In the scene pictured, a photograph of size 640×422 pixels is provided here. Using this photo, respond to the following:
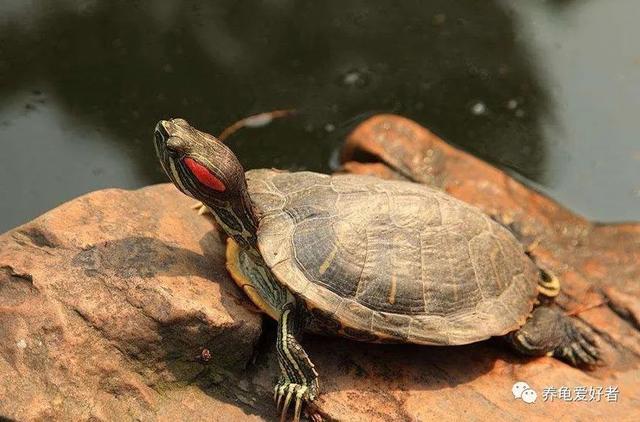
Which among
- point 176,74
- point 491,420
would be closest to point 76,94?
point 176,74

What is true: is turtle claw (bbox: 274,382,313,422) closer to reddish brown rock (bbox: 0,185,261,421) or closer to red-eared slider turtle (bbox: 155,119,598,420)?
red-eared slider turtle (bbox: 155,119,598,420)

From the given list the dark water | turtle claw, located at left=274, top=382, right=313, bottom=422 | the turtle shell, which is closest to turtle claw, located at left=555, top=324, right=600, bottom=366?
the turtle shell

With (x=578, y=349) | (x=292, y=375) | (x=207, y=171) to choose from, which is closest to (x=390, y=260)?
(x=292, y=375)

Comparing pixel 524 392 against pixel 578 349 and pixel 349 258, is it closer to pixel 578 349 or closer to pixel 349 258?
pixel 578 349

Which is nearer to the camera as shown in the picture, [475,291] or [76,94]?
[475,291]

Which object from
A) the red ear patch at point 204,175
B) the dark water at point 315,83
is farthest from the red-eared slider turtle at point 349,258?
the dark water at point 315,83

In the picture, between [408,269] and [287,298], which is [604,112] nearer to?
[408,269]
